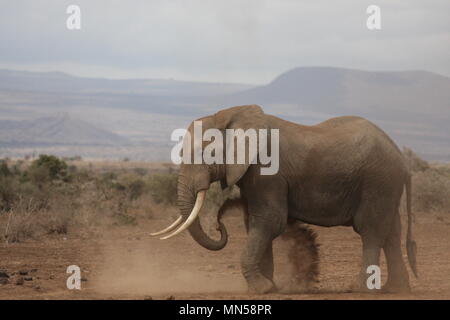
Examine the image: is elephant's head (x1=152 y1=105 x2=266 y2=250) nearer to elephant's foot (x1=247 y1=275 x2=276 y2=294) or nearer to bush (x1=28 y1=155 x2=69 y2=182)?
elephant's foot (x1=247 y1=275 x2=276 y2=294)

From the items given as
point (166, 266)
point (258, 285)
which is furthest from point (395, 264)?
point (166, 266)

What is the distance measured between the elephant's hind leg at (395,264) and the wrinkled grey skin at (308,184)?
0.26ft

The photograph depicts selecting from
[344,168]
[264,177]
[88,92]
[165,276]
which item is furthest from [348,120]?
[88,92]

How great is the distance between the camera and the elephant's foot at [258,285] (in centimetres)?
1285

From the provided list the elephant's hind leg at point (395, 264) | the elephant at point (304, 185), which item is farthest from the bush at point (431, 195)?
the elephant at point (304, 185)

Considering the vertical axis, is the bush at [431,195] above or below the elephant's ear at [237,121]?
below

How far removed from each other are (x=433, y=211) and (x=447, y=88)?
9049cm

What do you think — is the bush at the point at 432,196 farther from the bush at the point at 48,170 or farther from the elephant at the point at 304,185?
the elephant at the point at 304,185

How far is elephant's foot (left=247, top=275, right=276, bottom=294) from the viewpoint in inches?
506

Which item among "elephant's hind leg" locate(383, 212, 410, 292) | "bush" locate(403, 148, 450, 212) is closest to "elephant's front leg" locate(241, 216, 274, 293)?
"elephant's hind leg" locate(383, 212, 410, 292)

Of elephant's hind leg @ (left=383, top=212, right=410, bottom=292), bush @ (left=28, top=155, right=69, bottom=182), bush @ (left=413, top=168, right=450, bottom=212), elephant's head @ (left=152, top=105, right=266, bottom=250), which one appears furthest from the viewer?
bush @ (left=28, top=155, right=69, bottom=182)

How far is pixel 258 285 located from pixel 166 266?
157 inches
